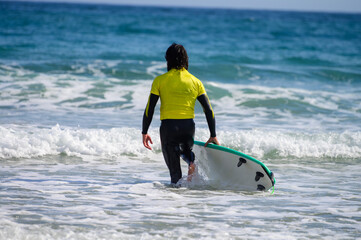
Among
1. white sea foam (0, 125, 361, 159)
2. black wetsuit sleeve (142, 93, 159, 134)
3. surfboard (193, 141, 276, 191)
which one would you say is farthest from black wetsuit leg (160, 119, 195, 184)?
white sea foam (0, 125, 361, 159)

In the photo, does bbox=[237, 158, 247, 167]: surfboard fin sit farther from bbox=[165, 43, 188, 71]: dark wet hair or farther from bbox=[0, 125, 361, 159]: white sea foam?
bbox=[0, 125, 361, 159]: white sea foam

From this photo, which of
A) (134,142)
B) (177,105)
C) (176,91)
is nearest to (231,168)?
(177,105)

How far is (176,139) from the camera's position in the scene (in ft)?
16.4

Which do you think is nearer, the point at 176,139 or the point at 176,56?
the point at 176,56

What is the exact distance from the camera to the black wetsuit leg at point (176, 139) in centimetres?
495

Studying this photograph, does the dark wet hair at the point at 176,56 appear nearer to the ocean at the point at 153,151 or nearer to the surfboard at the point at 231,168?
the surfboard at the point at 231,168

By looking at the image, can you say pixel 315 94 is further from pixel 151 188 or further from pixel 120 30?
pixel 120 30

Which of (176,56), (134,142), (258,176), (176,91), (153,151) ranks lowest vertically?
(258,176)

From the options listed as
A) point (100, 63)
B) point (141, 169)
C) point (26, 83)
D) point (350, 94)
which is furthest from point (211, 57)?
point (141, 169)

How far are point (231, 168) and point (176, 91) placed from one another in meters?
1.24

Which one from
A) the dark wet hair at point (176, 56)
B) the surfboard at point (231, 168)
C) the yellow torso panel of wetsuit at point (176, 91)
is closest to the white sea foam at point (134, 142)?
the surfboard at point (231, 168)

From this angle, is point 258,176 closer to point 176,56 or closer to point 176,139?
point 176,139

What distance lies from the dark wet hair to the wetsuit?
5 cm

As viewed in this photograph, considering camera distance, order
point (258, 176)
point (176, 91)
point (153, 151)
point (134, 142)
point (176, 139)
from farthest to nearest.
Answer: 1. point (134, 142)
2. point (153, 151)
3. point (258, 176)
4. point (176, 139)
5. point (176, 91)
